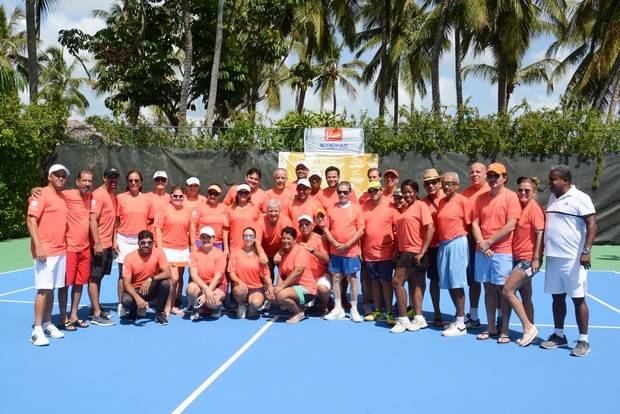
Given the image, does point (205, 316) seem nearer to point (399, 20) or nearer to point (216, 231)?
point (216, 231)

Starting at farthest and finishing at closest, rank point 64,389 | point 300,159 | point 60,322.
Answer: point 300,159 < point 60,322 < point 64,389

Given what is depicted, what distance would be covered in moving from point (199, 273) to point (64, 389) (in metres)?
2.65

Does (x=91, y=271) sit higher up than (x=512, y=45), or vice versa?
(x=512, y=45)

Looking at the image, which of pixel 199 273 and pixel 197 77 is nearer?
pixel 199 273

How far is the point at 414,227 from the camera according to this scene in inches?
249

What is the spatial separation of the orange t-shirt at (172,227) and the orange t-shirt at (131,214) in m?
0.18

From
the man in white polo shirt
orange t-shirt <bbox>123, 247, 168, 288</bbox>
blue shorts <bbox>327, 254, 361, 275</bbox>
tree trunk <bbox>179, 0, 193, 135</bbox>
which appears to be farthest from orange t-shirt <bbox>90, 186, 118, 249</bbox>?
tree trunk <bbox>179, 0, 193, 135</bbox>

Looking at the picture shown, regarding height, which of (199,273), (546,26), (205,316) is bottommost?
(205,316)

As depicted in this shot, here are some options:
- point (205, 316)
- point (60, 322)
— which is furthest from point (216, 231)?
point (60, 322)

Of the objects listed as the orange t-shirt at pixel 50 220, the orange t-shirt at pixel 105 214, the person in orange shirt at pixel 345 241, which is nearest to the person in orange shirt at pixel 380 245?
the person in orange shirt at pixel 345 241

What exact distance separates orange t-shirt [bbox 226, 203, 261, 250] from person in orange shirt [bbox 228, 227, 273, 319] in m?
0.19

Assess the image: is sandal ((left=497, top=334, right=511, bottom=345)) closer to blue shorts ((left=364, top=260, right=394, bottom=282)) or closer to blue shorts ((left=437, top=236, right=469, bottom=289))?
blue shorts ((left=437, top=236, right=469, bottom=289))

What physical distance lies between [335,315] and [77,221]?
3.01 meters

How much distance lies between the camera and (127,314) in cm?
684
